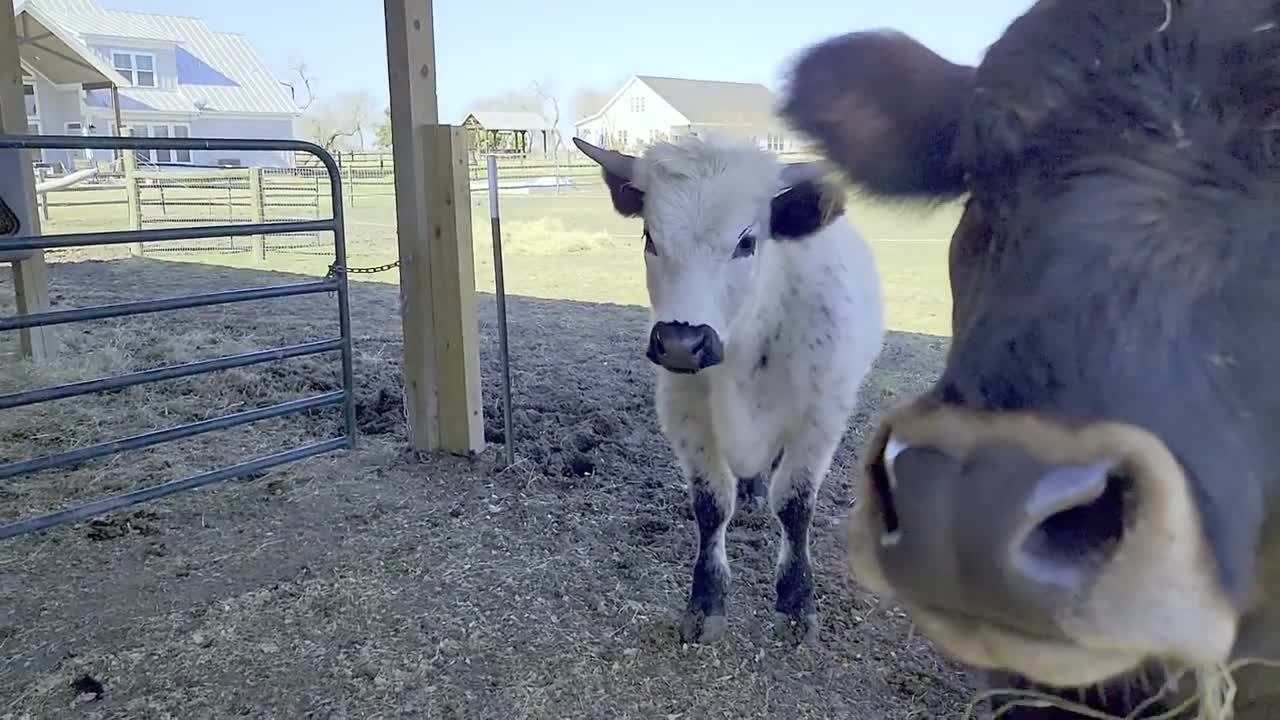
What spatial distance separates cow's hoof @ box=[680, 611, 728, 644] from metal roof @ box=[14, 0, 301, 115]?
37.7 meters

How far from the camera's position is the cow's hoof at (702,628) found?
2992 mm

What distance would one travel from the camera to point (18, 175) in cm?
568

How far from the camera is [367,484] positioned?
4.35 m

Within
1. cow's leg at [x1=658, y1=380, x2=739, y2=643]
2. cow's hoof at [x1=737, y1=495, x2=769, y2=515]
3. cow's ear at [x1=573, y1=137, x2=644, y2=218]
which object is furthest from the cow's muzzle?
cow's hoof at [x1=737, y1=495, x2=769, y2=515]

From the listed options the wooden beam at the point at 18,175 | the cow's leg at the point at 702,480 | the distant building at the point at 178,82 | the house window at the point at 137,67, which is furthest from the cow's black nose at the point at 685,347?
the house window at the point at 137,67

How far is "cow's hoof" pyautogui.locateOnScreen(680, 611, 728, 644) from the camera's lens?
2.99 m

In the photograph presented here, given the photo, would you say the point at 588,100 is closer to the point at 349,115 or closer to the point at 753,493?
the point at 349,115

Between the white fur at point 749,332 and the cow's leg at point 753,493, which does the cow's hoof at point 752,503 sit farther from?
the white fur at point 749,332

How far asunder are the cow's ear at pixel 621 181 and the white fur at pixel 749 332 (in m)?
0.08

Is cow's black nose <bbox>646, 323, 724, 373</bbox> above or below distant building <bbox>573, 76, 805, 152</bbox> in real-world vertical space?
below

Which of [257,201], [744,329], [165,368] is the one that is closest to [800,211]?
[744,329]

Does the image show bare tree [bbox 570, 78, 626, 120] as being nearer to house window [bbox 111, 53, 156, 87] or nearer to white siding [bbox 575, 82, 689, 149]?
white siding [bbox 575, 82, 689, 149]

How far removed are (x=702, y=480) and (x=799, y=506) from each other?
0.34m

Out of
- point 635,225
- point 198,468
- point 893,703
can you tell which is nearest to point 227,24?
point 635,225
